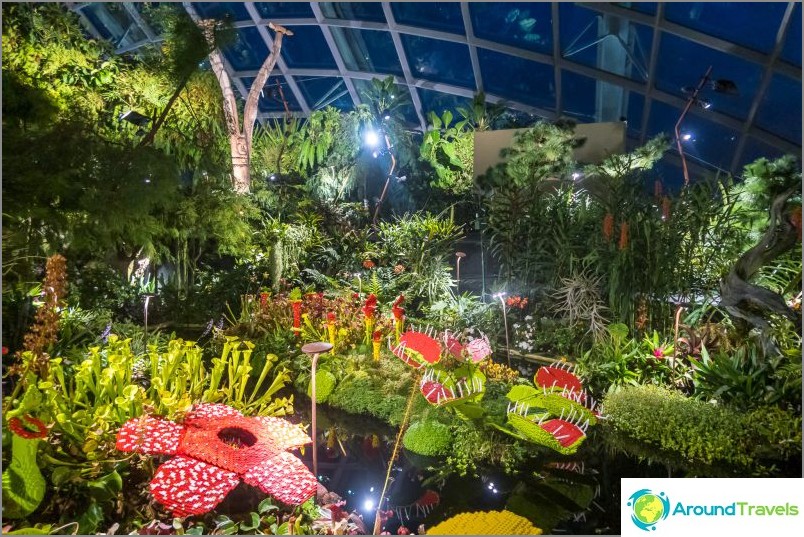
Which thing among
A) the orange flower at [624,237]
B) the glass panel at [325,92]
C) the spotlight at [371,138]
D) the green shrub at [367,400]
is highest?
the glass panel at [325,92]

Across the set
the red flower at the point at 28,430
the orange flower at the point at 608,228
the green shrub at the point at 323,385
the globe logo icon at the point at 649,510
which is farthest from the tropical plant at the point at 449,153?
the red flower at the point at 28,430

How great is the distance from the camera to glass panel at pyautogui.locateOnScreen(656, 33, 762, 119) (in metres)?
4.11

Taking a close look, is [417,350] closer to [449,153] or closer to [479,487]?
[479,487]

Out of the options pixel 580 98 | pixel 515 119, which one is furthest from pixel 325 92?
pixel 580 98

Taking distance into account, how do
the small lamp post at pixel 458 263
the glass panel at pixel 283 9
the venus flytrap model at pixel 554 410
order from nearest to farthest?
1. the venus flytrap model at pixel 554 410
2. the glass panel at pixel 283 9
3. the small lamp post at pixel 458 263

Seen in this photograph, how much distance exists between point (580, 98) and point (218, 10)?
2.84m

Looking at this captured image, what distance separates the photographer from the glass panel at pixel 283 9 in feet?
15.0

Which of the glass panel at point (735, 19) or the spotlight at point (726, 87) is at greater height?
the glass panel at point (735, 19)

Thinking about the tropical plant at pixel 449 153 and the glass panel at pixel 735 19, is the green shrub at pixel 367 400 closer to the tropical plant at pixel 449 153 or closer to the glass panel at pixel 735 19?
the tropical plant at pixel 449 153

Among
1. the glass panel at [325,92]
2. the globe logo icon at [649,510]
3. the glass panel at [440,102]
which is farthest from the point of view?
the glass panel at [440,102]

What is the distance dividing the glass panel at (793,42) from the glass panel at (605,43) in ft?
2.87

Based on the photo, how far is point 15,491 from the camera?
2541 mm

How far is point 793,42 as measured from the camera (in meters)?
3.72

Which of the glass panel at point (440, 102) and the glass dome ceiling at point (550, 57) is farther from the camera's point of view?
the glass panel at point (440, 102)
